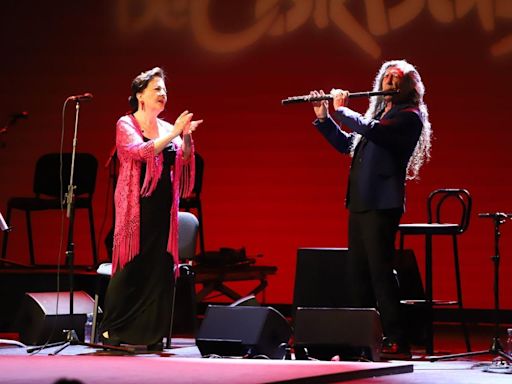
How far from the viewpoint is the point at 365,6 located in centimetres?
761

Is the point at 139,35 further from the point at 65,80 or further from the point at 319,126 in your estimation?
the point at 319,126

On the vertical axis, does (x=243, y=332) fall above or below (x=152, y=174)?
below

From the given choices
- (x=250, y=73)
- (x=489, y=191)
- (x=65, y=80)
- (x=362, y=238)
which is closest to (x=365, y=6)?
(x=250, y=73)

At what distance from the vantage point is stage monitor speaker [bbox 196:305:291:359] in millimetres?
4562

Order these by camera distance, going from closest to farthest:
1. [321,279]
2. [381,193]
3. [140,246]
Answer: [381,193] < [140,246] < [321,279]

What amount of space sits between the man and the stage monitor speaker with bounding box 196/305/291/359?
0.48m

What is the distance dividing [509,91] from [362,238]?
305cm

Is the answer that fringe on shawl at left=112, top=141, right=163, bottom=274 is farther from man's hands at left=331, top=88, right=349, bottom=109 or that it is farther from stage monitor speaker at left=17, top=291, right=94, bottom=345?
man's hands at left=331, top=88, right=349, bottom=109

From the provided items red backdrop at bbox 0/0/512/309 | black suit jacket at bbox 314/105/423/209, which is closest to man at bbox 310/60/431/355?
black suit jacket at bbox 314/105/423/209

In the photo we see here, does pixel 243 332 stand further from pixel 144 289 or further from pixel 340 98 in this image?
pixel 340 98

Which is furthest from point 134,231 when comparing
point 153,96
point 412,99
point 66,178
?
point 66,178

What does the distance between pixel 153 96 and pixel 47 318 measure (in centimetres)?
143

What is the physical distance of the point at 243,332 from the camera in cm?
458

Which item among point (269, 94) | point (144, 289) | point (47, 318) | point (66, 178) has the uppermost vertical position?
point (269, 94)
